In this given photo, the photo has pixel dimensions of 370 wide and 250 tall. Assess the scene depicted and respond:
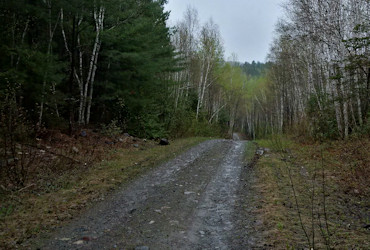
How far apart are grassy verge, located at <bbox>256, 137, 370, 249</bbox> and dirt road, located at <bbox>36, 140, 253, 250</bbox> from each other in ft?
1.59

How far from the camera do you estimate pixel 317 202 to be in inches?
206

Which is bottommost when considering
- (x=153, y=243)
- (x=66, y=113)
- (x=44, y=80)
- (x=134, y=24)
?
(x=153, y=243)

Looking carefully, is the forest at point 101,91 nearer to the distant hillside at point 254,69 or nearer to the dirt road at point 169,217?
the dirt road at point 169,217

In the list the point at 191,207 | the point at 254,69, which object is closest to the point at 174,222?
the point at 191,207

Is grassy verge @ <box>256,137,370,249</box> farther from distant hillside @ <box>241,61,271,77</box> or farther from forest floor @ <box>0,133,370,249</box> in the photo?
distant hillside @ <box>241,61,271,77</box>

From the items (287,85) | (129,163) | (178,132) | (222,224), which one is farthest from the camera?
(287,85)

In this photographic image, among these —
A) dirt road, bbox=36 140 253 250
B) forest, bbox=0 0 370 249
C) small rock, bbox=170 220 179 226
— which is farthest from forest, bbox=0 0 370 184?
small rock, bbox=170 220 179 226

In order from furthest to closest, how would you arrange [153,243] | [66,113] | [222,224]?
[66,113] < [222,224] < [153,243]

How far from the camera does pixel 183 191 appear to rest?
605 cm

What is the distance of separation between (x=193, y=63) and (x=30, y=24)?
65.1 feet

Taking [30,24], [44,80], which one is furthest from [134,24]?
[44,80]

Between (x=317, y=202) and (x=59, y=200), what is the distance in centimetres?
496

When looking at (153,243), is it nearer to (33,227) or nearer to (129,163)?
(33,227)

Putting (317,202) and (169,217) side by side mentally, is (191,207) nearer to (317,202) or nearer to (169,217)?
(169,217)
